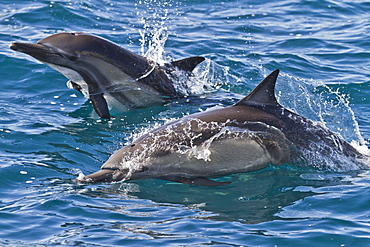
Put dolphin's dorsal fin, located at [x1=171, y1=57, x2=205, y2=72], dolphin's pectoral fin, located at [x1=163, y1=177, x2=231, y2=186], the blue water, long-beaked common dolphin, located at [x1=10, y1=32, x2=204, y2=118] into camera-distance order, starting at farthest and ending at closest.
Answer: dolphin's dorsal fin, located at [x1=171, y1=57, x2=205, y2=72] → long-beaked common dolphin, located at [x1=10, y1=32, x2=204, y2=118] → dolphin's pectoral fin, located at [x1=163, y1=177, x2=231, y2=186] → the blue water

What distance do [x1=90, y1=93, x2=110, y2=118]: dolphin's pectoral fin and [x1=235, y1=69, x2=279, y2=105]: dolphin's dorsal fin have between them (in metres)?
3.57

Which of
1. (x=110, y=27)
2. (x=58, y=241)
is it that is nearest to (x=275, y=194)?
(x=58, y=241)

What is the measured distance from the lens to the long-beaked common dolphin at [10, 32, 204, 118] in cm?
1140

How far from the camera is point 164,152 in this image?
839 cm

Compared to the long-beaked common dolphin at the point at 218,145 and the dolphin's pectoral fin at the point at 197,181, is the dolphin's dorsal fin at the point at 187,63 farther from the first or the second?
the dolphin's pectoral fin at the point at 197,181

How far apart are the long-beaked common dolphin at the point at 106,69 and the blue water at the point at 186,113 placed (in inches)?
14.6

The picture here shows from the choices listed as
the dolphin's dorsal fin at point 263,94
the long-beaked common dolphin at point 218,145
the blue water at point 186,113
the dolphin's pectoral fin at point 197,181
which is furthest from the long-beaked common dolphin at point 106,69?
the dolphin's dorsal fin at point 263,94

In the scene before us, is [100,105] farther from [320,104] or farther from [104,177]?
[320,104]

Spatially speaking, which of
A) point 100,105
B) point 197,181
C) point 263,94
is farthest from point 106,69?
point 197,181

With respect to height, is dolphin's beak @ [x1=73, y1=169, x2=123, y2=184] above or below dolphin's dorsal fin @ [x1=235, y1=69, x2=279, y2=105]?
below

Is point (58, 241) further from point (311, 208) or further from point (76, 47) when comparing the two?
point (76, 47)

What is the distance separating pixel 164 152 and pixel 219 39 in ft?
29.3

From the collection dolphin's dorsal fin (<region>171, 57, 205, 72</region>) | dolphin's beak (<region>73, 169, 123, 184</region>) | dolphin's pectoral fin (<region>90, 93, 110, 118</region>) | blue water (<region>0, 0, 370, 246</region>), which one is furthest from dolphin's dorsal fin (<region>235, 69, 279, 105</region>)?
dolphin's dorsal fin (<region>171, 57, 205, 72</region>)

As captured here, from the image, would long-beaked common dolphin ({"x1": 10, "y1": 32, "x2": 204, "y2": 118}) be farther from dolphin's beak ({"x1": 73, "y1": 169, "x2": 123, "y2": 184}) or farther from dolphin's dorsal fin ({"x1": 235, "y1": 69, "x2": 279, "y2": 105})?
dolphin's dorsal fin ({"x1": 235, "y1": 69, "x2": 279, "y2": 105})
